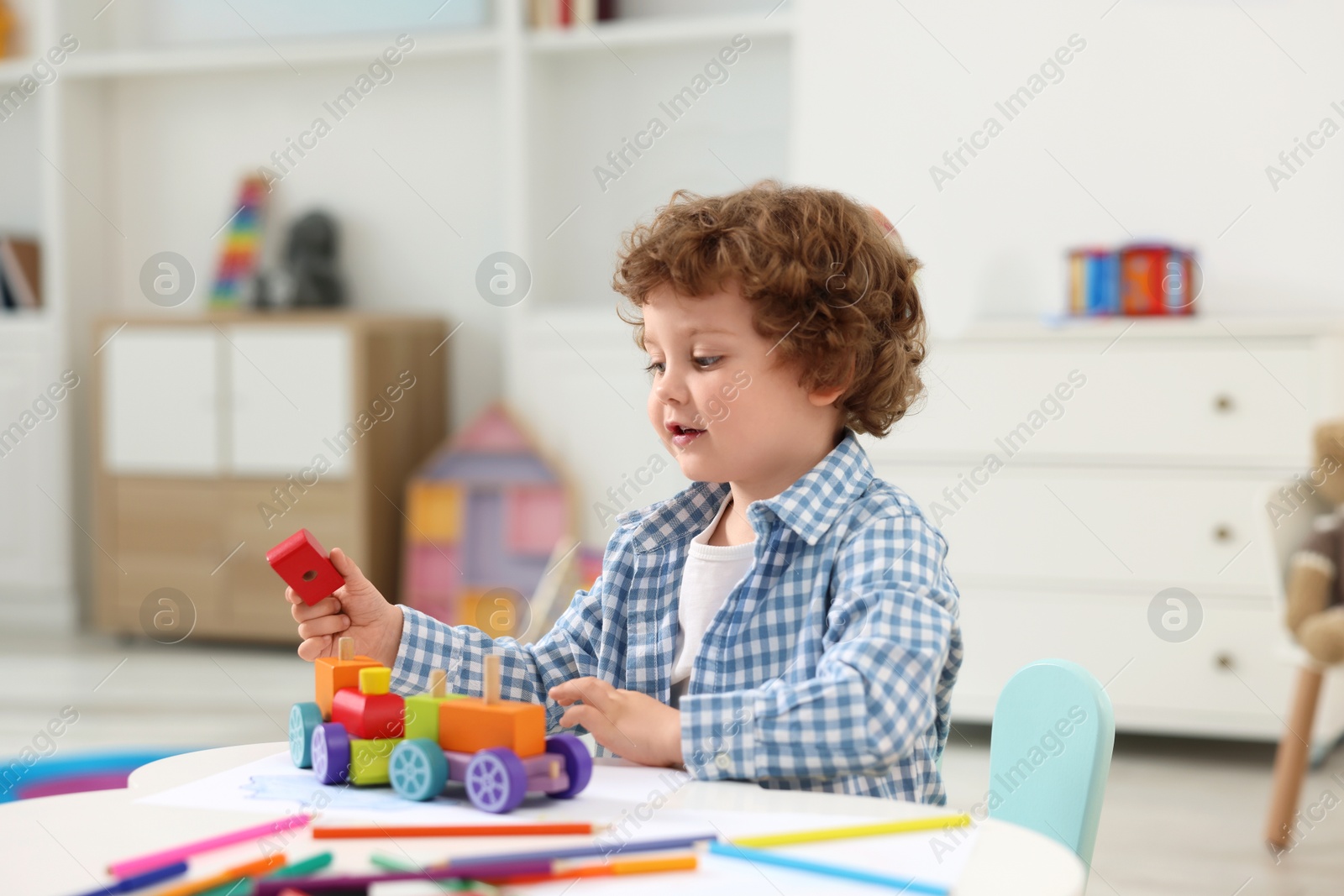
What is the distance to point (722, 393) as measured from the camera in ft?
3.42

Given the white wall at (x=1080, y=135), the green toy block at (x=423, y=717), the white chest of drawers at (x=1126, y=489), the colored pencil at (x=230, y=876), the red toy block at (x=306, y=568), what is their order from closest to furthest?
the colored pencil at (x=230, y=876)
the green toy block at (x=423, y=717)
the red toy block at (x=306, y=568)
the white chest of drawers at (x=1126, y=489)
the white wall at (x=1080, y=135)

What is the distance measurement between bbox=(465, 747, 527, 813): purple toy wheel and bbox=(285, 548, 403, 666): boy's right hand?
0.90 ft

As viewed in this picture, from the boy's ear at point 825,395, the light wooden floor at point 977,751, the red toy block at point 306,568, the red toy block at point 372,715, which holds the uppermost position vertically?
the boy's ear at point 825,395

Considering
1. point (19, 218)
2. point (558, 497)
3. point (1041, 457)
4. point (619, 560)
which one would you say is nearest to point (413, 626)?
point (619, 560)

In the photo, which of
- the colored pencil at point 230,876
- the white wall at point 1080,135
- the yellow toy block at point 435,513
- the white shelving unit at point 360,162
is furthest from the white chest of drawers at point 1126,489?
the colored pencil at point 230,876

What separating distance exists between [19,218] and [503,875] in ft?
14.5

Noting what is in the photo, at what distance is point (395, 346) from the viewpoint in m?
3.78

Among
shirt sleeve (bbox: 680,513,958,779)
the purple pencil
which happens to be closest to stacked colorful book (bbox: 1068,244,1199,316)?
shirt sleeve (bbox: 680,513,958,779)

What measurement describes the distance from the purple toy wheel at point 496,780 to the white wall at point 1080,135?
8.30 ft

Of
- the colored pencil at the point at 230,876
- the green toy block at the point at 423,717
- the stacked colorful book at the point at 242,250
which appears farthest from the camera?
the stacked colorful book at the point at 242,250

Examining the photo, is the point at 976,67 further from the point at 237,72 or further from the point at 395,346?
the point at 237,72

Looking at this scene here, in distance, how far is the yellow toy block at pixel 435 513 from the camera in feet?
12.0

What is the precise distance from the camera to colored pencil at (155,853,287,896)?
59cm

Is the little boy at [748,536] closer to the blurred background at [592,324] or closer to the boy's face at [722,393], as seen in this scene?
the boy's face at [722,393]
